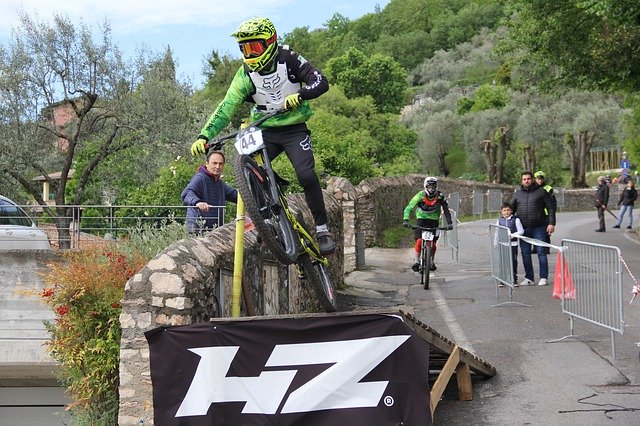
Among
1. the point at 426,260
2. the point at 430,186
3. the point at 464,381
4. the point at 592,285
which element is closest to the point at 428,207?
the point at 430,186

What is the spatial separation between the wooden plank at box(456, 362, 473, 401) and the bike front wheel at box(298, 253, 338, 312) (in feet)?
4.44

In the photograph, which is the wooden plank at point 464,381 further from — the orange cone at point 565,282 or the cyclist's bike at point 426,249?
the cyclist's bike at point 426,249

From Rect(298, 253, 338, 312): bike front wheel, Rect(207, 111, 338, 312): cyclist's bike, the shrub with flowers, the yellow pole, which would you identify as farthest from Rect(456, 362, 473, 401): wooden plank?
the shrub with flowers

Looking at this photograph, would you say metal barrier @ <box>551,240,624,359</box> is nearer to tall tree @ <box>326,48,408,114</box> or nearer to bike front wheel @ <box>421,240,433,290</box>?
bike front wheel @ <box>421,240,433,290</box>

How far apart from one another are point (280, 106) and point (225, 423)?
113 inches

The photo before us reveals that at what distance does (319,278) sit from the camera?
9.00 metres

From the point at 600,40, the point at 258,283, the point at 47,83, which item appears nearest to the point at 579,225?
the point at 600,40

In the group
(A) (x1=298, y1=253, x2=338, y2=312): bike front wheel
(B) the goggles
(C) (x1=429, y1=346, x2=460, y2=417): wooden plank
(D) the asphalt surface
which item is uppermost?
(B) the goggles

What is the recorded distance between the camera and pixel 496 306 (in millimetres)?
15195

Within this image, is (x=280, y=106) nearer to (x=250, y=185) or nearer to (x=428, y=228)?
(x=250, y=185)

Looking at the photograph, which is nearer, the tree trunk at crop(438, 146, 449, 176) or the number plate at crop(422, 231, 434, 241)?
the number plate at crop(422, 231, 434, 241)

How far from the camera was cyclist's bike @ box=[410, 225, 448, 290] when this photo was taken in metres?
17.9

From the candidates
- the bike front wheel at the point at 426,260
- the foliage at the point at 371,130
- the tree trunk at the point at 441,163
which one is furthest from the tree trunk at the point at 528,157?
the bike front wheel at the point at 426,260

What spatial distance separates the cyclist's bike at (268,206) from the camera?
782cm
